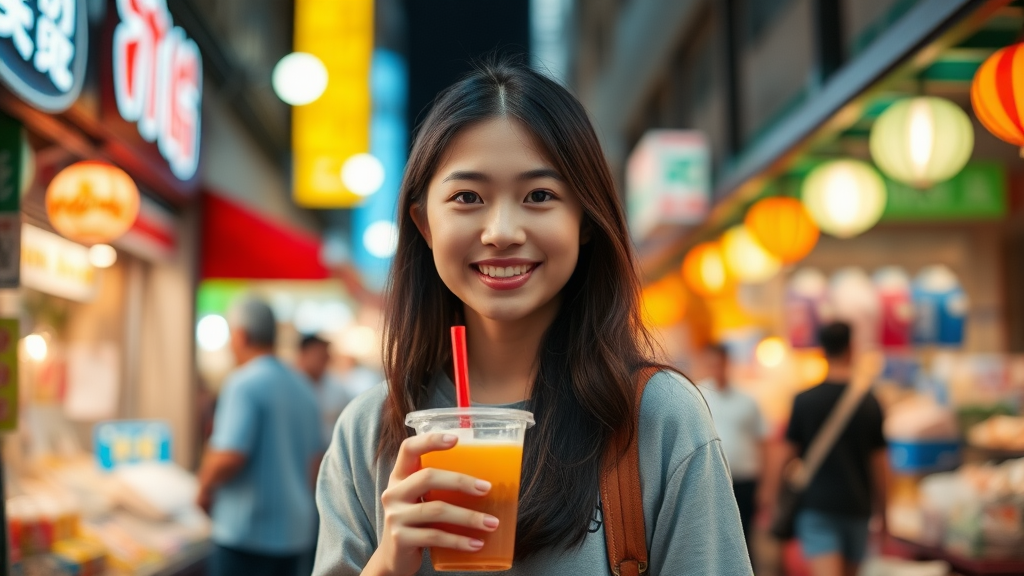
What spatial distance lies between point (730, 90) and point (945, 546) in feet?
19.9

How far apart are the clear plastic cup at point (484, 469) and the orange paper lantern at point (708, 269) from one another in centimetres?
1013

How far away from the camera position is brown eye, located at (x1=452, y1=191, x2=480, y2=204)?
1.92 m

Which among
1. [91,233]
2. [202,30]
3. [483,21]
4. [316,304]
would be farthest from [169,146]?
[483,21]

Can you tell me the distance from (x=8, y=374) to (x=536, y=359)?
11.4ft

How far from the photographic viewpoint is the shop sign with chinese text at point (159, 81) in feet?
21.5

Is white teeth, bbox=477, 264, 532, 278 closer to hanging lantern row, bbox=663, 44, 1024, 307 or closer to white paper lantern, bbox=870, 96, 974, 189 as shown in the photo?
hanging lantern row, bbox=663, 44, 1024, 307

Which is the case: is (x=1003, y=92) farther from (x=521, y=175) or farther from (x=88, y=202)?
(x=88, y=202)

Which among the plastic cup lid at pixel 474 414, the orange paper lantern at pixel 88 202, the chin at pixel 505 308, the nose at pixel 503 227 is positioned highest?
the orange paper lantern at pixel 88 202

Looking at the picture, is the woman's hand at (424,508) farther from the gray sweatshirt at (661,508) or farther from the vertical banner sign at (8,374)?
the vertical banner sign at (8,374)

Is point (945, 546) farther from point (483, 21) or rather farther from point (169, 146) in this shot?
point (483, 21)

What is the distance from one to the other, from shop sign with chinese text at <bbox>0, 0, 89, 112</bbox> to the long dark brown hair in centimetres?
303

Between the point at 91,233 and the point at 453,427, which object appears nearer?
the point at 453,427

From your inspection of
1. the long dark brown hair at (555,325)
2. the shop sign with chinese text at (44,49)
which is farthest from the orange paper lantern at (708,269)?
the long dark brown hair at (555,325)

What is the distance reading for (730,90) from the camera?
10984 millimetres
